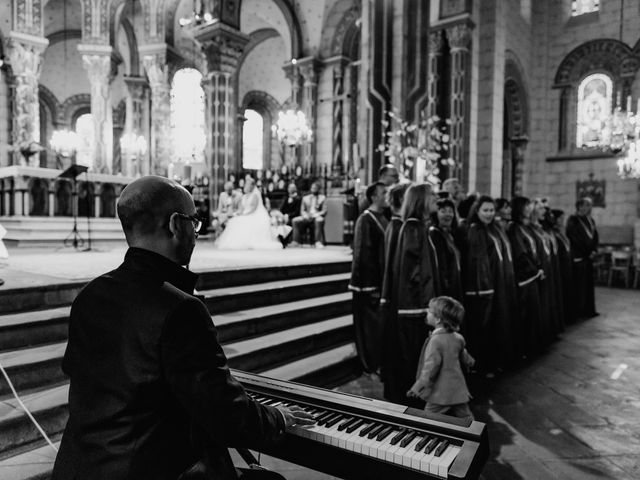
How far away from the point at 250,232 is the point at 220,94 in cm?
594

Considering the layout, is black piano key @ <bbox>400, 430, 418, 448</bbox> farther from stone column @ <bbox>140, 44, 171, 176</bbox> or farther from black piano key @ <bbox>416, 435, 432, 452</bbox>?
stone column @ <bbox>140, 44, 171, 176</bbox>

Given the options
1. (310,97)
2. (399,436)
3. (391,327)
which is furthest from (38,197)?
(399,436)

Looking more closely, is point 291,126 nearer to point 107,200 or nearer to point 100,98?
point 107,200

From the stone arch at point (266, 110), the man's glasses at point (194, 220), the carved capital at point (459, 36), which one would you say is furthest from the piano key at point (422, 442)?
the stone arch at point (266, 110)

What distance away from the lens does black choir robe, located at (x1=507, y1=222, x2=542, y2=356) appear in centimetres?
585

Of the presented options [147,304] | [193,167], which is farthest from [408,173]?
[193,167]

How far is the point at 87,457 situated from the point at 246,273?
14.7 ft

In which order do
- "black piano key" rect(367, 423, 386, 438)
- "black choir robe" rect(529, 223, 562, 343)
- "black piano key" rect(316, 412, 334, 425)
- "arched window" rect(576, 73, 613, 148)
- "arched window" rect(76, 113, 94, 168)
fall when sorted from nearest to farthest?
"black piano key" rect(367, 423, 386, 438) → "black piano key" rect(316, 412, 334, 425) → "black choir robe" rect(529, 223, 562, 343) → "arched window" rect(576, 73, 613, 148) → "arched window" rect(76, 113, 94, 168)

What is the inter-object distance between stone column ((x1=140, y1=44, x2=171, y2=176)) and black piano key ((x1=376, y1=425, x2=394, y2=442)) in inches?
705

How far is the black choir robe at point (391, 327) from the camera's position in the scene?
4.11 meters

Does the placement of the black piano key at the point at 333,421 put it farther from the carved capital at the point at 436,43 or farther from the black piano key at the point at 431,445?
the carved capital at the point at 436,43

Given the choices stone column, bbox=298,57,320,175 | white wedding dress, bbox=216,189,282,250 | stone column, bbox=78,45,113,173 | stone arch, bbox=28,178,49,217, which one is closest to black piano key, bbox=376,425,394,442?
white wedding dress, bbox=216,189,282,250

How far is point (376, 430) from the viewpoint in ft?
5.39

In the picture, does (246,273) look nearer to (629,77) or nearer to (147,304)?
(147,304)
